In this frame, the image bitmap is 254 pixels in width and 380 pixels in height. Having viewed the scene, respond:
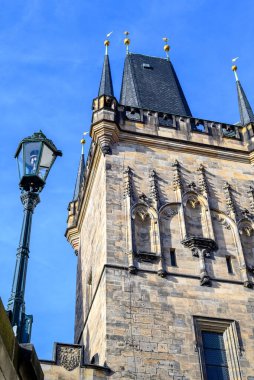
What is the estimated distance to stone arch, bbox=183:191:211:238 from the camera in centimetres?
1411

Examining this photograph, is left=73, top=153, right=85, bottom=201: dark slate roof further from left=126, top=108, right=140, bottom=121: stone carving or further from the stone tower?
left=126, top=108, right=140, bottom=121: stone carving

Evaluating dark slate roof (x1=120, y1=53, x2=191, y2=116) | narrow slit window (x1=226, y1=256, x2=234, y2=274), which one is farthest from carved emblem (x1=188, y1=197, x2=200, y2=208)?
dark slate roof (x1=120, y1=53, x2=191, y2=116)

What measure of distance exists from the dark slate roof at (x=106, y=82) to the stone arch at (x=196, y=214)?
4.19 meters

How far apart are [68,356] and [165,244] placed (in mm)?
3599

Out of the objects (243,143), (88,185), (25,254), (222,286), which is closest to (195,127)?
(243,143)

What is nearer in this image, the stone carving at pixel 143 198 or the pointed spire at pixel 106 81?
the stone carving at pixel 143 198

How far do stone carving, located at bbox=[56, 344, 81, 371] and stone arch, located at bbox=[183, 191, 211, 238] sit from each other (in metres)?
4.09

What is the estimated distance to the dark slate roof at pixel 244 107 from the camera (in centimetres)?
1777

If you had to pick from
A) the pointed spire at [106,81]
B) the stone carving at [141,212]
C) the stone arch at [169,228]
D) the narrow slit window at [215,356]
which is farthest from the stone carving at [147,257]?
the pointed spire at [106,81]

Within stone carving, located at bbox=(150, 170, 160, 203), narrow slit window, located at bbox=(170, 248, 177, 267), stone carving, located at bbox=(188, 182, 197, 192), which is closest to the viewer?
narrow slit window, located at bbox=(170, 248, 177, 267)

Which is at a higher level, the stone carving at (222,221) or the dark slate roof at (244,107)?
the dark slate roof at (244,107)

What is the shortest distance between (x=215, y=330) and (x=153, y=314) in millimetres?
1368

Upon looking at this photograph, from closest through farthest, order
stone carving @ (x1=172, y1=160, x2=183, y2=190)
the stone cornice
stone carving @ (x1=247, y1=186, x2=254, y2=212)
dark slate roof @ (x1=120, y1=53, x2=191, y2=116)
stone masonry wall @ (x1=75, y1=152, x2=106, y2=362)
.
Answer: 1. stone masonry wall @ (x1=75, y1=152, x2=106, y2=362)
2. stone carving @ (x1=172, y1=160, x2=183, y2=190)
3. stone carving @ (x1=247, y1=186, x2=254, y2=212)
4. the stone cornice
5. dark slate roof @ (x1=120, y1=53, x2=191, y2=116)

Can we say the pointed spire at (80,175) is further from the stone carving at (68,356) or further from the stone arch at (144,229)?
the stone carving at (68,356)
